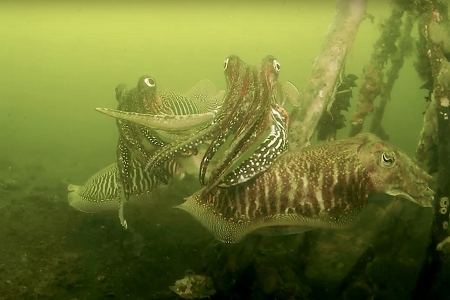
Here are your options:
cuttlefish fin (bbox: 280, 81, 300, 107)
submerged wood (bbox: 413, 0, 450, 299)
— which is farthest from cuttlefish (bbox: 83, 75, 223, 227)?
submerged wood (bbox: 413, 0, 450, 299)

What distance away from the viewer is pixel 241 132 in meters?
3.14

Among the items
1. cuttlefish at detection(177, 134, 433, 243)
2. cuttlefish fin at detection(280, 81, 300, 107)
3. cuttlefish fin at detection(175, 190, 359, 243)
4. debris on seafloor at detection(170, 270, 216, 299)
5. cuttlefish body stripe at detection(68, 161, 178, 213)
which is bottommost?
debris on seafloor at detection(170, 270, 216, 299)

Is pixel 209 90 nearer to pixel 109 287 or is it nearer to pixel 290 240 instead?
pixel 290 240

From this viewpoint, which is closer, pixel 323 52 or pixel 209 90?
pixel 323 52

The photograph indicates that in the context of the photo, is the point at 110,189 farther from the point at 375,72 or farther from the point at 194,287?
the point at 375,72

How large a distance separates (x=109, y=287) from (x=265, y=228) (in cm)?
202

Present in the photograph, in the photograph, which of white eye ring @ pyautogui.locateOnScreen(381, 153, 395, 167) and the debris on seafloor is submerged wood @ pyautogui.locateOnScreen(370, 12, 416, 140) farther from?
the debris on seafloor

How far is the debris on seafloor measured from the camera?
163 inches

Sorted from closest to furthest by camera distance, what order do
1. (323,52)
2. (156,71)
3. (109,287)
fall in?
(109,287)
(323,52)
(156,71)

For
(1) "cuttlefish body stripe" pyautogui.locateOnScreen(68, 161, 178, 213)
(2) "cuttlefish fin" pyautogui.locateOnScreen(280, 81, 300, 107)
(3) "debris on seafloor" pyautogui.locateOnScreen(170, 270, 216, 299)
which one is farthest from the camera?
(2) "cuttlefish fin" pyautogui.locateOnScreen(280, 81, 300, 107)

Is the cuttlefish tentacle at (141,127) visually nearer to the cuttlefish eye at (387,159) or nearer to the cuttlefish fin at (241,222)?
the cuttlefish fin at (241,222)

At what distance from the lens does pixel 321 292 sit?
4488 millimetres

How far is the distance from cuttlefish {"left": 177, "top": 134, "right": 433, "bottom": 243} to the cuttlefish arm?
0.70 metres

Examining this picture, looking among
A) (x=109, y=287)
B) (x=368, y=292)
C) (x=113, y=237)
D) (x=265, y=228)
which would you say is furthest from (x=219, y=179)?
(x=113, y=237)
